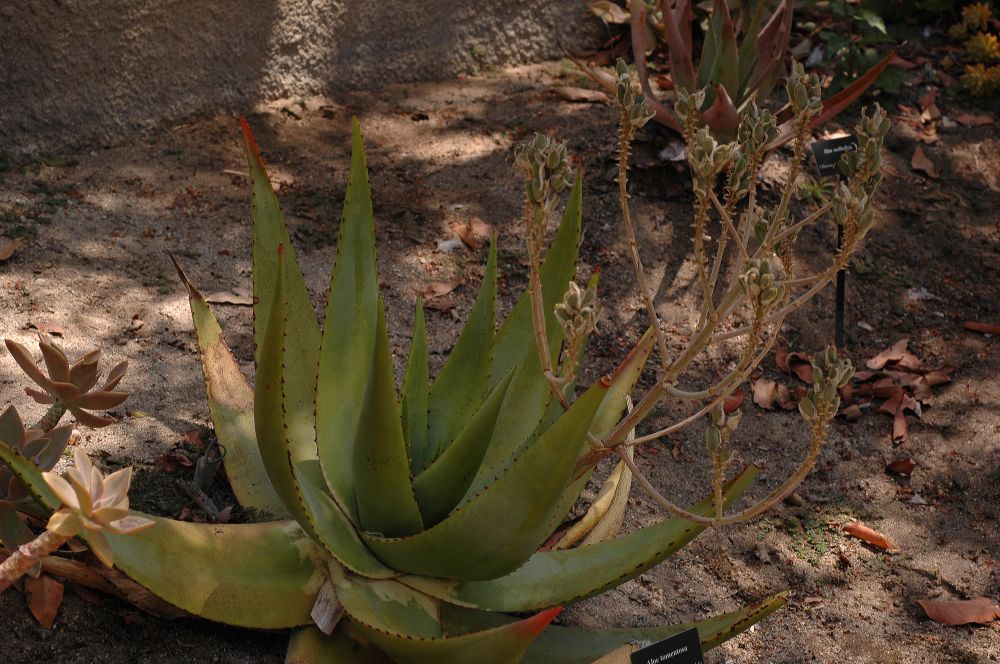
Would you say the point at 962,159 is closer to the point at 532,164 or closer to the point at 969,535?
the point at 969,535

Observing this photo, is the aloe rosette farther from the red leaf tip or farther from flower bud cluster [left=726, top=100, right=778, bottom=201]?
flower bud cluster [left=726, top=100, right=778, bottom=201]

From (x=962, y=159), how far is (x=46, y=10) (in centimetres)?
362

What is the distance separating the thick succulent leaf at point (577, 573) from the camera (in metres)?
1.93

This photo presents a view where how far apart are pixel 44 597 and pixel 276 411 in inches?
24.2

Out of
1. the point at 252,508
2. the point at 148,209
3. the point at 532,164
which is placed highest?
the point at 532,164

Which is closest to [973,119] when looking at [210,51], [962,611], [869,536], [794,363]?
[794,363]

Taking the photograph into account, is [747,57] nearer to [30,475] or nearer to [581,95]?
[581,95]

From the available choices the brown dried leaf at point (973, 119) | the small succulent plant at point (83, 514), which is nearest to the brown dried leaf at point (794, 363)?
the brown dried leaf at point (973, 119)

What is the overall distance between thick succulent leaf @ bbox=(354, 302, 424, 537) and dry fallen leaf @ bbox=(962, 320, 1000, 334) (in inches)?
103

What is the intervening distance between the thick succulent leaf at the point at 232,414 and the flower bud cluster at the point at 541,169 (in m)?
0.89

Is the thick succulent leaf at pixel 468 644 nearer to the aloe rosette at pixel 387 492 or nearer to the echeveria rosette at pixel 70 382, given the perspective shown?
the aloe rosette at pixel 387 492

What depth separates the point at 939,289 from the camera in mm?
3943

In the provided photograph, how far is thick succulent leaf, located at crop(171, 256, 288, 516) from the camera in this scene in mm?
2141

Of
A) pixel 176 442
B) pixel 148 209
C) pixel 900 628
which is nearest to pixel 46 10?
pixel 148 209
